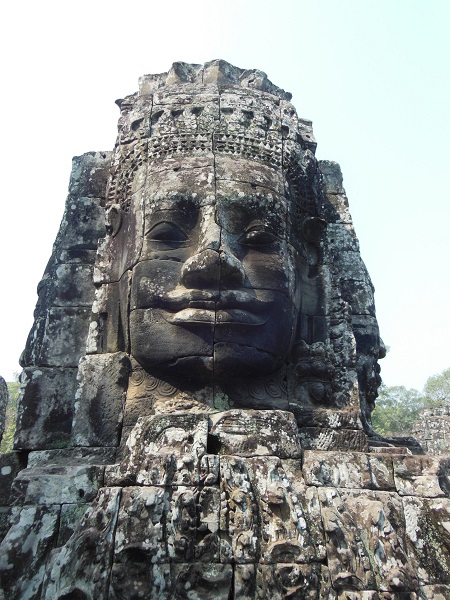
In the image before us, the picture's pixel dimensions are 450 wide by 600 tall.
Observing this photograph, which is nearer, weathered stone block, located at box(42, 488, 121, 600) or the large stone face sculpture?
weathered stone block, located at box(42, 488, 121, 600)

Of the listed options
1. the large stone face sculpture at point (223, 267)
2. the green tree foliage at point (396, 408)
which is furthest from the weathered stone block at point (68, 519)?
the green tree foliage at point (396, 408)

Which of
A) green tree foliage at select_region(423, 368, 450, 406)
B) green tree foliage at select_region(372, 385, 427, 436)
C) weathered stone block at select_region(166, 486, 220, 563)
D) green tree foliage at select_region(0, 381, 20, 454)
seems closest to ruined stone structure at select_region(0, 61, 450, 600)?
weathered stone block at select_region(166, 486, 220, 563)

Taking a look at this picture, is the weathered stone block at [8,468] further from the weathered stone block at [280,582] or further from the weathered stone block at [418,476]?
the weathered stone block at [418,476]

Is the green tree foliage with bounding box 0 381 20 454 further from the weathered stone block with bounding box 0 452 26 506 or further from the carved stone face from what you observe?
the carved stone face

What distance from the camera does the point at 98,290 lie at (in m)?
4.91

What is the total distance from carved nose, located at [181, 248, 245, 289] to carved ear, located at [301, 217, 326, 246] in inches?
43.5

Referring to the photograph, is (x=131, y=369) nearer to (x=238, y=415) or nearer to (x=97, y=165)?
(x=238, y=415)

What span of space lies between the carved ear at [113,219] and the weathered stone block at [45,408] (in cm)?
130

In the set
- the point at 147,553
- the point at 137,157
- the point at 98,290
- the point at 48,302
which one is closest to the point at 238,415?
the point at 147,553

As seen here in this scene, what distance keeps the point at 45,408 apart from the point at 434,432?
12637 mm

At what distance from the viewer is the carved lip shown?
416 cm

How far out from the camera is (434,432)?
1481 centimetres

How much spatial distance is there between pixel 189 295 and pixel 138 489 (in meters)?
1.52

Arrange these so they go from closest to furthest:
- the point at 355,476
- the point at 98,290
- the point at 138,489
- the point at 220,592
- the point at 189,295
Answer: the point at 220,592
the point at 138,489
the point at 355,476
the point at 189,295
the point at 98,290
